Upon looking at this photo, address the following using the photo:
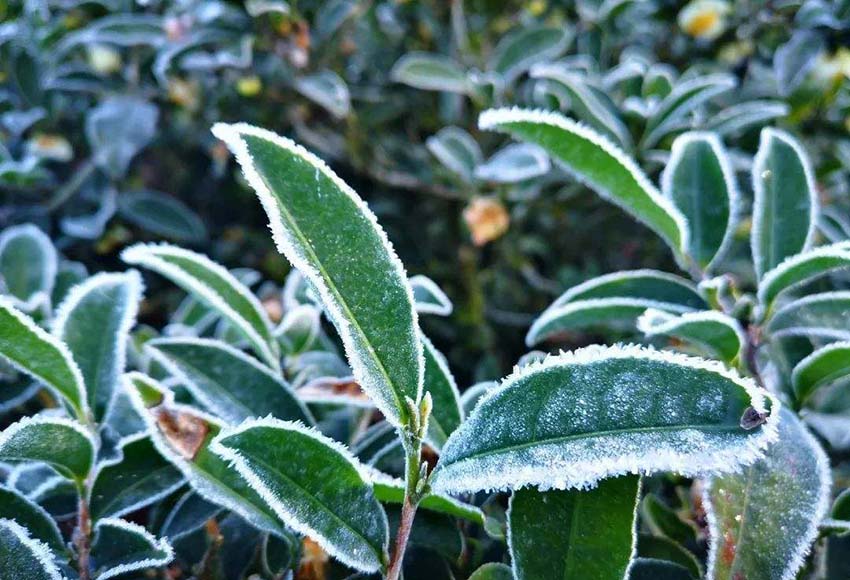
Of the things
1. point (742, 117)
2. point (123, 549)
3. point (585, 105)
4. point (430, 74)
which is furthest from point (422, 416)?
point (430, 74)

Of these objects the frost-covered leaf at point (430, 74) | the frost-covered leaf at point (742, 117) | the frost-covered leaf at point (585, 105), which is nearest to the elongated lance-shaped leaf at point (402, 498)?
the frost-covered leaf at point (585, 105)

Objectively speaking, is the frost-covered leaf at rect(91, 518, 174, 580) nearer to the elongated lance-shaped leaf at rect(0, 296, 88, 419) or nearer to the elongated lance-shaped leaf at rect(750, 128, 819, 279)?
the elongated lance-shaped leaf at rect(0, 296, 88, 419)

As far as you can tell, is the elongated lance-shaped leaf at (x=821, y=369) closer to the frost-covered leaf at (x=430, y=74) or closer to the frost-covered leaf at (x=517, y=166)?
the frost-covered leaf at (x=517, y=166)

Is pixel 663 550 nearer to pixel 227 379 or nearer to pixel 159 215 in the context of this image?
pixel 227 379

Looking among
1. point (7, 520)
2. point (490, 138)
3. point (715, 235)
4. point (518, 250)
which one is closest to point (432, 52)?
point (490, 138)

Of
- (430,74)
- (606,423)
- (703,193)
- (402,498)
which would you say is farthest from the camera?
(430,74)

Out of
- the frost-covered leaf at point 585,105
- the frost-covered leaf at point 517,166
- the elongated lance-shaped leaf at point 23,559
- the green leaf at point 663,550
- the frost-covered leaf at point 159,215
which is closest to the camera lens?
the elongated lance-shaped leaf at point 23,559
